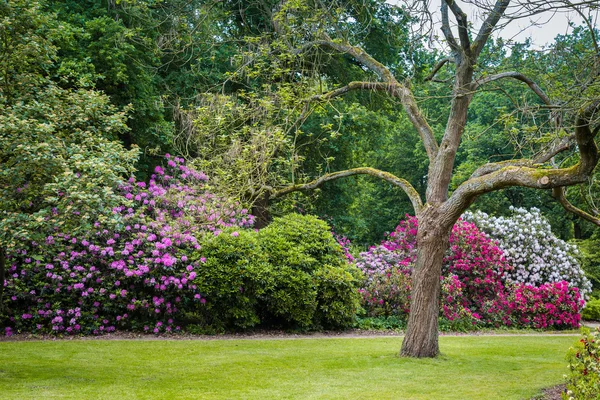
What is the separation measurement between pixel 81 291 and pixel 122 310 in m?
0.93

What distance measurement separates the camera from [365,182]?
31391mm

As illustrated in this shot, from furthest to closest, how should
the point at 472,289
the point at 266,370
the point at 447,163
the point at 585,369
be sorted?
the point at 472,289 < the point at 447,163 < the point at 266,370 < the point at 585,369

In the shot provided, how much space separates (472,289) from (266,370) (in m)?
9.69

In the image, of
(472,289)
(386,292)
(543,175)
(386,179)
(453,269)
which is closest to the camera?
(543,175)

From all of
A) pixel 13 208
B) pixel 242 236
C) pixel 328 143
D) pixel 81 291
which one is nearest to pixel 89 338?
pixel 81 291

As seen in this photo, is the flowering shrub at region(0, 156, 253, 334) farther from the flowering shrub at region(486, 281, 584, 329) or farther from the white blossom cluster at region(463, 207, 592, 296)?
the white blossom cluster at region(463, 207, 592, 296)

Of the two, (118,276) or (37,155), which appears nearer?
(37,155)

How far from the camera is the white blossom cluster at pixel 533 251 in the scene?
718 inches

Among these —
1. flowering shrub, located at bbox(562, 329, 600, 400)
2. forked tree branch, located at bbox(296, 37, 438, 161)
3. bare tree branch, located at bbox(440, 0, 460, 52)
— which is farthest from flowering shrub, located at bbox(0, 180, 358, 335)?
flowering shrub, located at bbox(562, 329, 600, 400)

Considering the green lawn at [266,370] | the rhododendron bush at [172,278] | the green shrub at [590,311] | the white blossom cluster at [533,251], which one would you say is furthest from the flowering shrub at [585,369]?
the green shrub at [590,311]

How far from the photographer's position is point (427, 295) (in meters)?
9.89

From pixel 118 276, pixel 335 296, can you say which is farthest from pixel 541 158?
pixel 118 276

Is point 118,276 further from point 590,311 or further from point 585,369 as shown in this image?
point 590,311

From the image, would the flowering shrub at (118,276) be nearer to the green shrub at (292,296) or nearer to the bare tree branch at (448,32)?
the green shrub at (292,296)
